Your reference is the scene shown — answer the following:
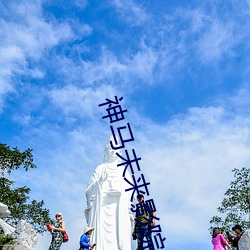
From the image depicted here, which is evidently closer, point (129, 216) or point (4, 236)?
point (4, 236)

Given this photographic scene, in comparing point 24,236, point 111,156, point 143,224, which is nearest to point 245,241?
point 143,224

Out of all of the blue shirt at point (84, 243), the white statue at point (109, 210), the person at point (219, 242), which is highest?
the white statue at point (109, 210)

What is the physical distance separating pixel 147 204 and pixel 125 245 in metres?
4.54

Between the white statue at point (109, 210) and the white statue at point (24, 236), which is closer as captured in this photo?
the white statue at point (24, 236)

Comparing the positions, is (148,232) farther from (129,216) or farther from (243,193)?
(243,193)

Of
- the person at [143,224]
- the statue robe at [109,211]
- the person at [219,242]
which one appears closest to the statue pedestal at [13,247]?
the person at [143,224]

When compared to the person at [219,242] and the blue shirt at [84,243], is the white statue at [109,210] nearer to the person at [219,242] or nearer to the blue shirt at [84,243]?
the blue shirt at [84,243]

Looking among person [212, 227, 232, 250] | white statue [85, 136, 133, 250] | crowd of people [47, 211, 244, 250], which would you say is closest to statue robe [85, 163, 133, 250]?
white statue [85, 136, 133, 250]

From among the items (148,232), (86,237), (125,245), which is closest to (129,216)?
(125,245)

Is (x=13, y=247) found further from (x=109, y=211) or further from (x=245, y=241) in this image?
(x=109, y=211)

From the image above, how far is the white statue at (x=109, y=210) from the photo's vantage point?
46.6 feet

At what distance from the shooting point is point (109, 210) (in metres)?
14.7

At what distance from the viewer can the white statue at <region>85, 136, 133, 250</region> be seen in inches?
560

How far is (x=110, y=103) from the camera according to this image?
10852 mm
